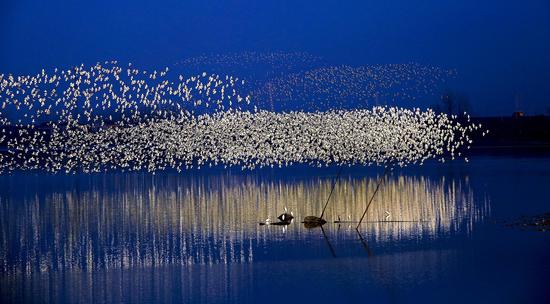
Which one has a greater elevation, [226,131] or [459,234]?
[226,131]

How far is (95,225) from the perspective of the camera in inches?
1587

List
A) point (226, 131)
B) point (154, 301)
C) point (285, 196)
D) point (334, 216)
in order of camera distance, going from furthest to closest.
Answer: point (226, 131)
point (285, 196)
point (334, 216)
point (154, 301)

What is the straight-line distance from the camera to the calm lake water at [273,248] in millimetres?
24719

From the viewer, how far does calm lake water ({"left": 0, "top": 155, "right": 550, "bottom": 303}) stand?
24.7 meters

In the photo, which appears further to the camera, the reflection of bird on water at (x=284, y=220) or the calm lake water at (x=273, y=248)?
the reflection of bird on water at (x=284, y=220)

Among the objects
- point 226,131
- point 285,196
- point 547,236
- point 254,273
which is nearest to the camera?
point 254,273

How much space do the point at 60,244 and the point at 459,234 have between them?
15.1 m

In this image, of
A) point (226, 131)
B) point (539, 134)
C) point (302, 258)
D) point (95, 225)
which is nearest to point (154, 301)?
point (302, 258)

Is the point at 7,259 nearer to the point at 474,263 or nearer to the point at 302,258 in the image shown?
the point at 302,258

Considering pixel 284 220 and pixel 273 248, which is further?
pixel 284 220

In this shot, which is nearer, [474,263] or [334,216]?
[474,263]

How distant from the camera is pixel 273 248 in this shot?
3247cm

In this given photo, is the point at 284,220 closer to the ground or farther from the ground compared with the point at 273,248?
farther from the ground

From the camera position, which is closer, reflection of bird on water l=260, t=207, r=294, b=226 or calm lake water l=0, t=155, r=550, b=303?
calm lake water l=0, t=155, r=550, b=303
